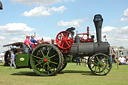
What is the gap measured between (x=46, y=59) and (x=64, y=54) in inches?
48.7

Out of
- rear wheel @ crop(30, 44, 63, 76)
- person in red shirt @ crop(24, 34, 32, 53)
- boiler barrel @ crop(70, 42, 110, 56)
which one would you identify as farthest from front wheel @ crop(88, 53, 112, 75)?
person in red shirt @ crop(24, 34, 32, 53)

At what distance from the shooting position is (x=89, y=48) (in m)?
11.2

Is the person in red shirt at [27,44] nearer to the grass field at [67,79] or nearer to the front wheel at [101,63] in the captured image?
the grass field at [67,79]

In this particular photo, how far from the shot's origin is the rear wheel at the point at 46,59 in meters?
10.5

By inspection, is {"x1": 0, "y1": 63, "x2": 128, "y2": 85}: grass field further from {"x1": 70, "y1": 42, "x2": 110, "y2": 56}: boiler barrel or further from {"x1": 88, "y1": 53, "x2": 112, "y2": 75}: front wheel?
{"x1": 70, "y1": 42, "x2": 110, "y2": 56}: boiler barrel

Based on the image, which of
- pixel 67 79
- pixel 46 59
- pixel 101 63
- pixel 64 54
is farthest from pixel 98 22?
pixel 67 79

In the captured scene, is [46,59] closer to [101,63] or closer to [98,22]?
[101,63]

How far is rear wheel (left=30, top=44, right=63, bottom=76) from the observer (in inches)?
412

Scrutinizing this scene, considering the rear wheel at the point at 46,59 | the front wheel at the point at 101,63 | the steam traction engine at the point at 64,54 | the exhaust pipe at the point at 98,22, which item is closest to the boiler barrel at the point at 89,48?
the steam traction engine at the point at 64,54

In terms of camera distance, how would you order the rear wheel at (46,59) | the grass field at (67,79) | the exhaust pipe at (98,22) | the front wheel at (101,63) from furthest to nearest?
1. the exhaust pipe at (98,22)
2. the front wheel at (101,63)
3. the rear wheel at (46,59)
4. the grass field at (67,79)

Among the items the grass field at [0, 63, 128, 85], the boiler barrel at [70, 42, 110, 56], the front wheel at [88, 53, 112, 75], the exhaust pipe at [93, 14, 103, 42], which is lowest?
the grass field at [0, 63, 128, 85]

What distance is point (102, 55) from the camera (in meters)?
10.9

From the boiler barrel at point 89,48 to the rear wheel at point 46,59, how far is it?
1.06 meters

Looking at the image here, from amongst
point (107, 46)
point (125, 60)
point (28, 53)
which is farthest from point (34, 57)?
point (125, 60)
